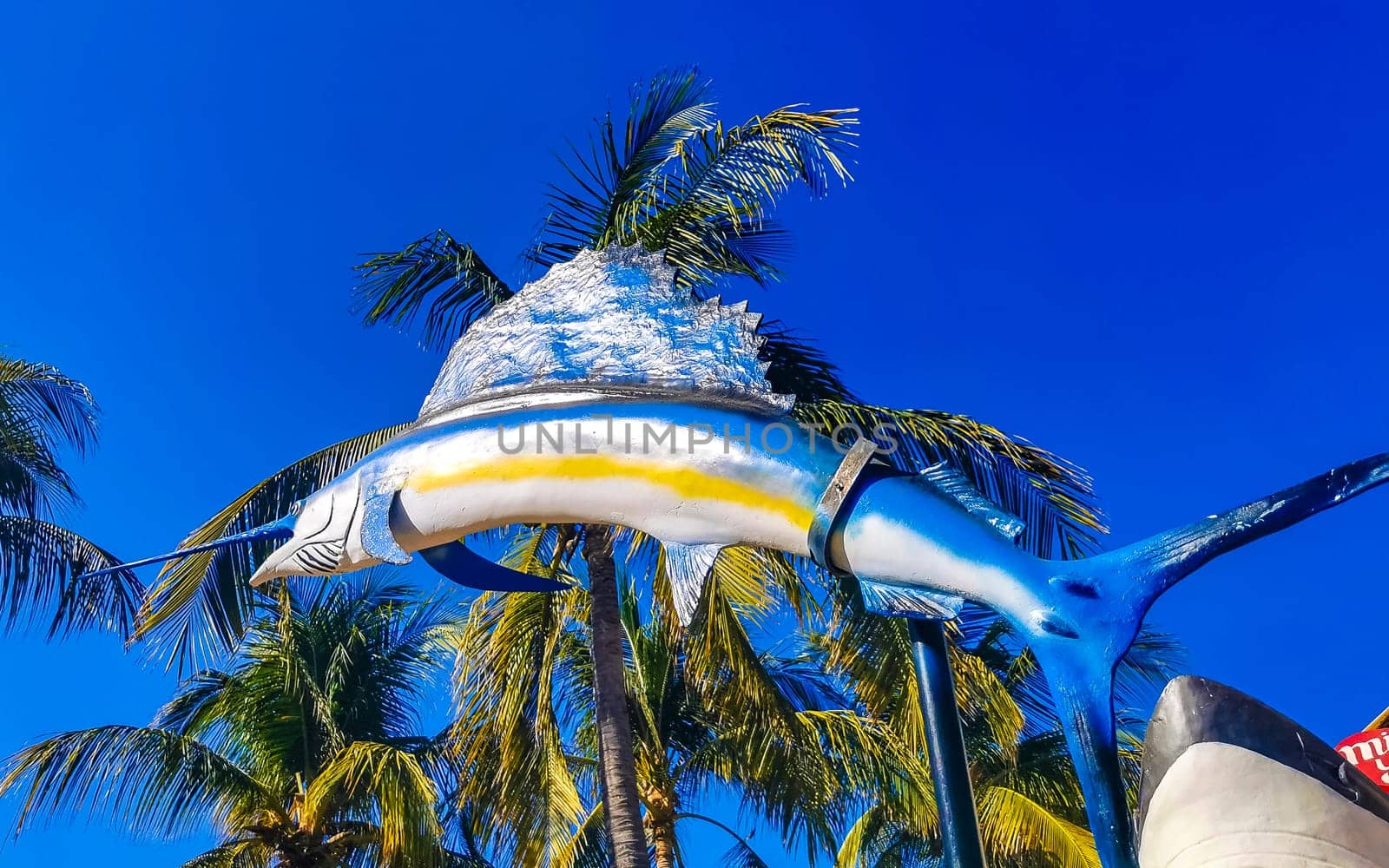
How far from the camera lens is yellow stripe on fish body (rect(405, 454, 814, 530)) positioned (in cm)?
416

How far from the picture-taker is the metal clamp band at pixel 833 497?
399cm

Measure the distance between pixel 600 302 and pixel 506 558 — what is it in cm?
469

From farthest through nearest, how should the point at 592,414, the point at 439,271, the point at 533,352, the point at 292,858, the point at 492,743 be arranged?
the point at 292,858 → the point at 439,271 → the point at 492,743 → the point at 533,352 → the point at 592,414

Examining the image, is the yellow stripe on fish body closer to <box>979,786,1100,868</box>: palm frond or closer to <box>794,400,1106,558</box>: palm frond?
<box>794,400,1106,558</box>: palm frond

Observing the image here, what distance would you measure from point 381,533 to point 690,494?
4.21 feet

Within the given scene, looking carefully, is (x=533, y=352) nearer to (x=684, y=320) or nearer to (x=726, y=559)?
(x=684, y=320)

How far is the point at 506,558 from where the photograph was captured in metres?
9.20

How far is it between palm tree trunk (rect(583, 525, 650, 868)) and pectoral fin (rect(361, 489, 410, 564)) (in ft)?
10.5

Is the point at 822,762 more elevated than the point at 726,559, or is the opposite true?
the point at 726,559

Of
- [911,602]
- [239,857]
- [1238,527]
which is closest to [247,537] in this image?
[911,602]

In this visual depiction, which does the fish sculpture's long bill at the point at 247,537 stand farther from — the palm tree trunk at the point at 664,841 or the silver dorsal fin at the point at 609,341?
the palm tree trunk at the point at 664,841

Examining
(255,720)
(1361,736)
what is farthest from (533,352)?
(255,720)

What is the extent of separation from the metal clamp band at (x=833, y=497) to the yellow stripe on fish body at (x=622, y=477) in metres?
0.05

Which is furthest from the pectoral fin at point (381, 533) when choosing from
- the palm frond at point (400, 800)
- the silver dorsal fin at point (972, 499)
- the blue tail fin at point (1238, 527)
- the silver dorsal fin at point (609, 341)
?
the palm frond at point (400, 800)
